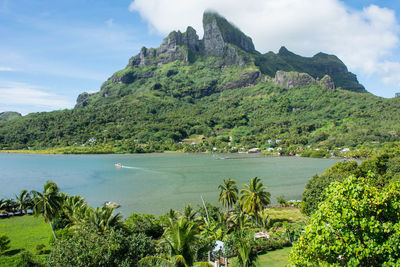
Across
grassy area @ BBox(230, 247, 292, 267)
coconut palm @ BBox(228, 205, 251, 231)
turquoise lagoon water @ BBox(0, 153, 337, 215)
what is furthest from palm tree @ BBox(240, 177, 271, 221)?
turquoise lagoon water @ BBox(0, 153, 337, 215)

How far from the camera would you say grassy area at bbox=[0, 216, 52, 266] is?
110 ft

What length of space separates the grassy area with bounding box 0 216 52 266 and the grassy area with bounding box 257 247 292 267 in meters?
26.6

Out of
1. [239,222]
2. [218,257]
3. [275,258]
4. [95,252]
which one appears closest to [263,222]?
[239,222]

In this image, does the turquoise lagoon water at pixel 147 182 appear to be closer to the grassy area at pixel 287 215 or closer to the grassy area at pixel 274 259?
the grassy area at pixel 287 215

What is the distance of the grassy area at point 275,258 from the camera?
1031 inches

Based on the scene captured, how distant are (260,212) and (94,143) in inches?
6808

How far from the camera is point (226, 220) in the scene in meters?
37.2

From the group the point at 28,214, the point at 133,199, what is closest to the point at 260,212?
the point at 133,199

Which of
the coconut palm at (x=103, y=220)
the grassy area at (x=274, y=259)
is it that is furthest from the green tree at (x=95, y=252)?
the grassy area at (x=274, y=259)

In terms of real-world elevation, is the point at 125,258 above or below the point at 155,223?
above

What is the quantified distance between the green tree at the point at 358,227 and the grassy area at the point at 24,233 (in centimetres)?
3327

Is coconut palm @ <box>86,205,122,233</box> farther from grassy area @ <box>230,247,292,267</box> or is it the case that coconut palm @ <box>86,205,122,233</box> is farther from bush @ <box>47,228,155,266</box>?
grassy area @ <box>230,247,292,267</box>

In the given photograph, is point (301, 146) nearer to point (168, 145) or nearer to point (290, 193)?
point (168, 145)

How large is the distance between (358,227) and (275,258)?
20.6 metres
